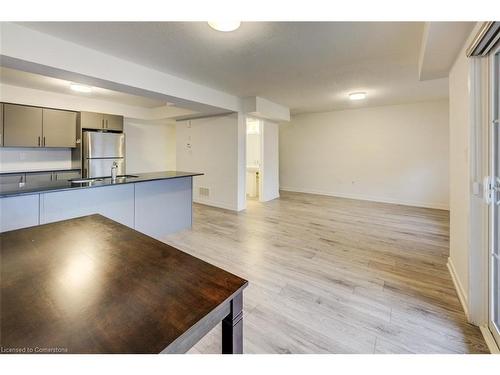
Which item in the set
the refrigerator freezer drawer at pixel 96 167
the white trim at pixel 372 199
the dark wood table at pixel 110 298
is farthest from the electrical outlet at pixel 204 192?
the dark wood table at pixel 110 298

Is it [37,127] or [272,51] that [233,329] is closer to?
[272,51]

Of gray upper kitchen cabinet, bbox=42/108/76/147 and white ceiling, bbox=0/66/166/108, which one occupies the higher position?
white ceiling, bbox=0/66/166/108

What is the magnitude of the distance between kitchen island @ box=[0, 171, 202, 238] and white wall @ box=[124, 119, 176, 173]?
3325 mm

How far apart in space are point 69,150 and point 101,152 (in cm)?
69

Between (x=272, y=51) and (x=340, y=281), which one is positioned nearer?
(x=340, y=281)

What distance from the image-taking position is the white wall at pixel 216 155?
5.09 m

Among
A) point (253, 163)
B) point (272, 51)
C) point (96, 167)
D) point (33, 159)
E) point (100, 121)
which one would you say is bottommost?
point (96, 167)

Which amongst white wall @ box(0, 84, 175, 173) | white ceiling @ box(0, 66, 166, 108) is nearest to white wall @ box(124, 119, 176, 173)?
white wall @ box(0, 84, 175, 173)

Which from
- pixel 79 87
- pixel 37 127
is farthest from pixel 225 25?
pixel 37 127

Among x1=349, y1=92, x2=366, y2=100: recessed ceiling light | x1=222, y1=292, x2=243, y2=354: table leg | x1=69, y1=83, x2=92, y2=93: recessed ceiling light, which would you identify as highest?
Result: x1=349, y1=92, x2=366, y2=100: recessed ceiling light

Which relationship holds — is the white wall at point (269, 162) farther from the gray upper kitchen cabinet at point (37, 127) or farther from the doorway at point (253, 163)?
the gray upper kitchen cabinet at point (37, 127)

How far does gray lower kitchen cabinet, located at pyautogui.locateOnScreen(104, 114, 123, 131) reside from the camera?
5137 millimetres

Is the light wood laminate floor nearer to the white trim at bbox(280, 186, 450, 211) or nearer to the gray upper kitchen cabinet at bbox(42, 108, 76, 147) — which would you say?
the white trim at bbox(280, 186, 450, 211)

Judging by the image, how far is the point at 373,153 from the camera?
20.0 ft
